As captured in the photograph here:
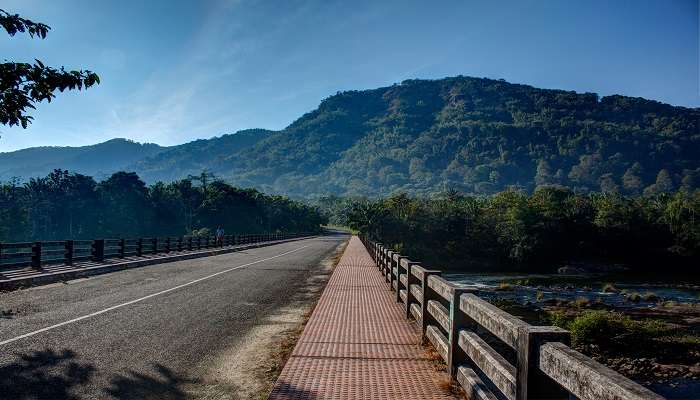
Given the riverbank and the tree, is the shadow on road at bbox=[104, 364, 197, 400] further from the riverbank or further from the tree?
the riverbank

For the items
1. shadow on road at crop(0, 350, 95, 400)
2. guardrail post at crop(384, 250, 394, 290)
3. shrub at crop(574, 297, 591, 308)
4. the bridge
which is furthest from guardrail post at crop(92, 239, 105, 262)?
shrub at crop(574, 297, 591, 308)

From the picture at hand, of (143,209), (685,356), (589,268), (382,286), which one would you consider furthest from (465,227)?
(382,286)

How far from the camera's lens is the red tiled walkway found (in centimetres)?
516

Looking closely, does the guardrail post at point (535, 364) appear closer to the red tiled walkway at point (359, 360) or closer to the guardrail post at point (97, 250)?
the red tiled walkway at point (359, 360)

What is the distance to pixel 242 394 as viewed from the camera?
5.21 m

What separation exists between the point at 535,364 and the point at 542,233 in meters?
101

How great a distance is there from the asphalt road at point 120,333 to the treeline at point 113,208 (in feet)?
271

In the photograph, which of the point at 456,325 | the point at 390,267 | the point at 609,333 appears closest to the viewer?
the point at 456,325

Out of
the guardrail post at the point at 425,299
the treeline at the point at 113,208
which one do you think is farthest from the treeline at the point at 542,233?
the guardrail post at the point at 425,299

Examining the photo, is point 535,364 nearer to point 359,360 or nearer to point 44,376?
point 359,360

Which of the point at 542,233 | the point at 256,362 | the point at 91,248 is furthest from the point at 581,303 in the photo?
the point at 542,233

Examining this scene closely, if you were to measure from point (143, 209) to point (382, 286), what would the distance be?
9979 cm

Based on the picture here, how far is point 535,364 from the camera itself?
9.74 feet

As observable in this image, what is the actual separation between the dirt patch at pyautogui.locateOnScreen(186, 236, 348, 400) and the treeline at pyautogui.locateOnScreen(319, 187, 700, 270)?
88.8 metres
